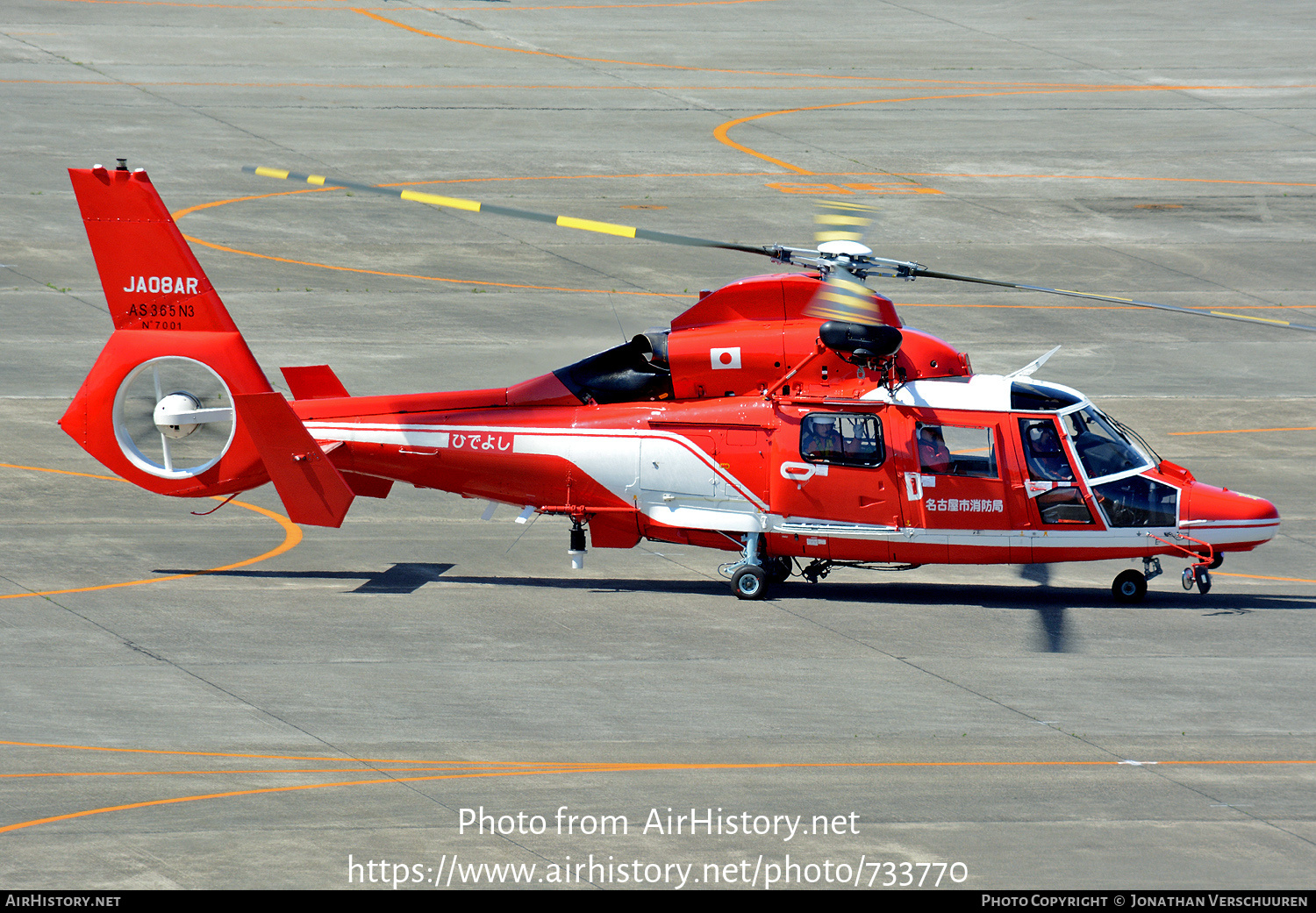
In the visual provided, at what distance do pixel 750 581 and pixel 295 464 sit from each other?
6.41 meters

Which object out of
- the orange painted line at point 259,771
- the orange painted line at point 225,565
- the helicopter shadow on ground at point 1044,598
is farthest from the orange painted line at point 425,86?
the orange painted line at point 259,771

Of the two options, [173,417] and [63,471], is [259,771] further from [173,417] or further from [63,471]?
[63,471]

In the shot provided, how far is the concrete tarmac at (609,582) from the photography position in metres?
16.0

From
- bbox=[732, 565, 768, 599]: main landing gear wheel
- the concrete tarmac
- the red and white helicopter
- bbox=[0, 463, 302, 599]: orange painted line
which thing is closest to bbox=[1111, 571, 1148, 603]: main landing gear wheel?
the red and white helicopter

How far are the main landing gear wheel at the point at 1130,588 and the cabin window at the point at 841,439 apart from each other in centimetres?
382

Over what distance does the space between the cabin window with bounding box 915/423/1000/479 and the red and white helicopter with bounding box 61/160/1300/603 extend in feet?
0.09

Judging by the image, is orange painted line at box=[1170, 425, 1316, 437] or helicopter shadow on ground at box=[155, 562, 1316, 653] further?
orange painted line at box=[1170, 425, 1316, 437]

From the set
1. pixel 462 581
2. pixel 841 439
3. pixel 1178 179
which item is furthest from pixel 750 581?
pixel 1178 179

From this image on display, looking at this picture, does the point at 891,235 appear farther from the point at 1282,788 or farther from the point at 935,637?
the point at 1282,788

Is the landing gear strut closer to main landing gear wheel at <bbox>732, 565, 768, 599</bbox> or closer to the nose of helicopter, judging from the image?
main landing gear wheel at <bbox>732, 565, 768, 599</bbox>

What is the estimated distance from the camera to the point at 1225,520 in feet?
72.9

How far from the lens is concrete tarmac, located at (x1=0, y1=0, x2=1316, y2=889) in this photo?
Result: 16000 mm

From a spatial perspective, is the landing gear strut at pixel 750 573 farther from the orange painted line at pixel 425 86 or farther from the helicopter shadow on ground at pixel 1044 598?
the orange painted line at pixel 425 86
